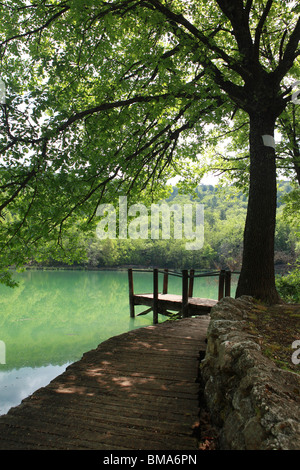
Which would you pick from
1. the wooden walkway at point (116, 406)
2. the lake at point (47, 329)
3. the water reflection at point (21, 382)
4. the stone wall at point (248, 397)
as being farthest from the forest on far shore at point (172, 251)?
the stone wall at point (248, 397)

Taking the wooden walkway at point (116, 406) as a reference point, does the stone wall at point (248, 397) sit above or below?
above

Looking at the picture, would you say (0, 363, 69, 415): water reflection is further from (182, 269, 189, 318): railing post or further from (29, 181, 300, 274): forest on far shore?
(29, 181, 300, 274): forest on far shore

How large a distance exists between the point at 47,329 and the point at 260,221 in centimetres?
1188

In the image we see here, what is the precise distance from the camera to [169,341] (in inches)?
225

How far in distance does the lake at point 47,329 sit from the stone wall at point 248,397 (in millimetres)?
6282

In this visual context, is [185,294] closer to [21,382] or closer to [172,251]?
[21,382]

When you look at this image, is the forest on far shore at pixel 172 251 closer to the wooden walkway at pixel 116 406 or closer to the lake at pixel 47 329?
the lake at pixel 47 329

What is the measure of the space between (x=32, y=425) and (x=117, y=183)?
5622 millimetres

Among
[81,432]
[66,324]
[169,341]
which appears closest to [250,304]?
[169,341]

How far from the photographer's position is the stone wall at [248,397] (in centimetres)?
180

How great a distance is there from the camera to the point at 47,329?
1484cm

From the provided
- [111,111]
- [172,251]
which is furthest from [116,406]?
[172,251]

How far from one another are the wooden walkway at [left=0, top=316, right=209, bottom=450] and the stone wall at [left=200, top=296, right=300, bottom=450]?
381 mm

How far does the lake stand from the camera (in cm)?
922
